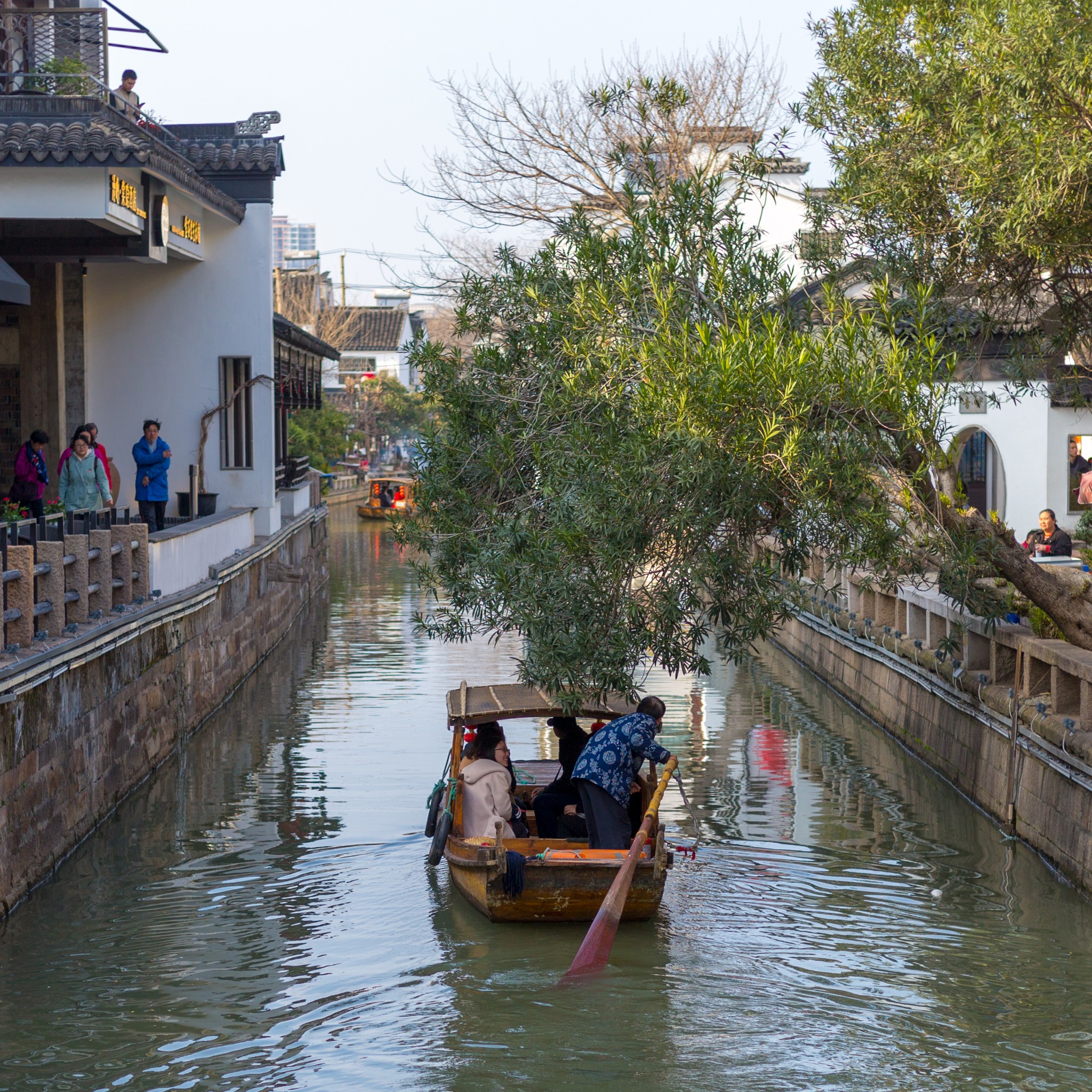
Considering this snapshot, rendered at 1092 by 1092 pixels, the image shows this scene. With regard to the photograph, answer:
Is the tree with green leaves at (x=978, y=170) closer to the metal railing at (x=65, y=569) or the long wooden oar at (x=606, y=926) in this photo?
the long wooden oar at (x=606, y=926)

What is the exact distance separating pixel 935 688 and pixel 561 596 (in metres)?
5.80

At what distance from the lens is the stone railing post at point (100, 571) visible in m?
12.8

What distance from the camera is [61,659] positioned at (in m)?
10.5

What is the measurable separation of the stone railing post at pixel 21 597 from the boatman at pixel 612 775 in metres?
4.13

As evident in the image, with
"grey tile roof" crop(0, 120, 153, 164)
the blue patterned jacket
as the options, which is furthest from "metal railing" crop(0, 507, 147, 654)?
the blue patterned jacket

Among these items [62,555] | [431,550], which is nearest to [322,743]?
[431,550]

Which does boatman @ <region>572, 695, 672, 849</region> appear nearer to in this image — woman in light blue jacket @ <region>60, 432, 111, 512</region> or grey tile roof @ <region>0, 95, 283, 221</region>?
woman in light blue jacket @ <region>60, 432, 111, 512</region>

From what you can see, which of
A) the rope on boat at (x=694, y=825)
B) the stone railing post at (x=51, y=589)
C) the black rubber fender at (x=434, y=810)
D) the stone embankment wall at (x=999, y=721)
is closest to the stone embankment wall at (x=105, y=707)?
the stone railing post at (x=51, y=589)

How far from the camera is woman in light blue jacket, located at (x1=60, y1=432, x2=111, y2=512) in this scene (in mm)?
14617

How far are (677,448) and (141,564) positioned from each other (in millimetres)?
6774

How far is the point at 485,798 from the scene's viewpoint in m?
10.2

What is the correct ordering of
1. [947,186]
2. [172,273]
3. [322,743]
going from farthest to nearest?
[172,273], [322,743], [947,186]

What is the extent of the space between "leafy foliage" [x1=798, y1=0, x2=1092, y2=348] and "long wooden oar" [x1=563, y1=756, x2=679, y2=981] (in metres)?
5.27

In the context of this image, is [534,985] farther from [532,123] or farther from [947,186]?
[532,123]
